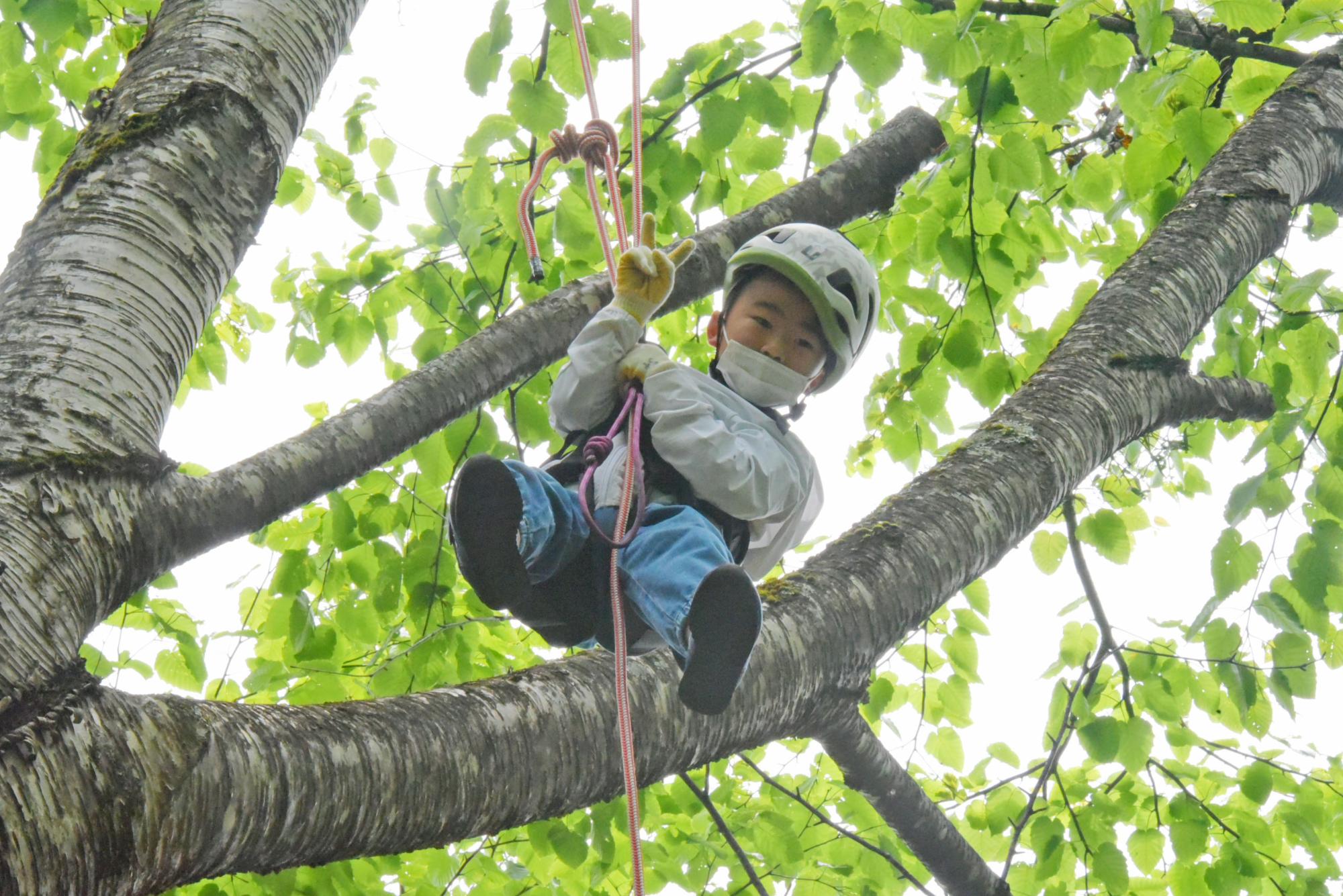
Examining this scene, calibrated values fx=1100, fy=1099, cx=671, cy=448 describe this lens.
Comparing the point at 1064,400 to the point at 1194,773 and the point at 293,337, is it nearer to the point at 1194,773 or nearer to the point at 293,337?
the point at 1194,773

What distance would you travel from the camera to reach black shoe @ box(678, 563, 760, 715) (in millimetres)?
1577

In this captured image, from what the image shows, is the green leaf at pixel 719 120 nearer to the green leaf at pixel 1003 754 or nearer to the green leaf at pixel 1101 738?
the green leaf at pixel 1101 738

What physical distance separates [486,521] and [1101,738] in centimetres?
192

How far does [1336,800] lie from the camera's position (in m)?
3.81

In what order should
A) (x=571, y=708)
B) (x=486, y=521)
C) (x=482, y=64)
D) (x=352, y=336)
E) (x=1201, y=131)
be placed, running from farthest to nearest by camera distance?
(x=352, y=336) < (x=482, y=64) < (x=1201, y=131) < (x=486, y=521) < (x=571, y=708)

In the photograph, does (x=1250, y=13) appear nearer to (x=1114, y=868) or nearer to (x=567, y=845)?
(x=1114, y=868)

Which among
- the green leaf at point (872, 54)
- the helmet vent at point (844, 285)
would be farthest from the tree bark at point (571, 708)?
the green leaf at point (872, 54)

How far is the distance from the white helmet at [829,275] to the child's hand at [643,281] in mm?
297

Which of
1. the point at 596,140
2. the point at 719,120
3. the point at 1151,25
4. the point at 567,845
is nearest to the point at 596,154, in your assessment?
the point at 596,140

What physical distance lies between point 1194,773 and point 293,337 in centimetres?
322

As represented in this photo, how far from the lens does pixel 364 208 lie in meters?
3.68

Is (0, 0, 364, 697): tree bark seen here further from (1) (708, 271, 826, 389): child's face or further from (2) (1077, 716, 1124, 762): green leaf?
(2) (1077, 716, 1124, 762): green leaf

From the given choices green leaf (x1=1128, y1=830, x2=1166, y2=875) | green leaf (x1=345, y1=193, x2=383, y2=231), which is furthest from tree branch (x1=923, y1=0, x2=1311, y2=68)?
green leaf (x1=1128, y1=830, x2=1166, y2=875)

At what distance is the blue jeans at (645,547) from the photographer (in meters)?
1.79
